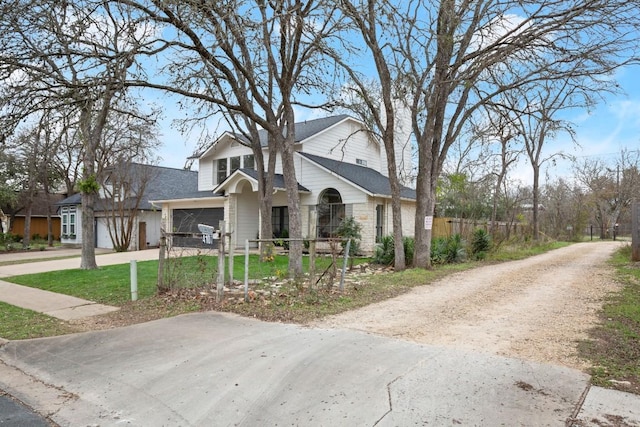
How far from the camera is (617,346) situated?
17.6 ft

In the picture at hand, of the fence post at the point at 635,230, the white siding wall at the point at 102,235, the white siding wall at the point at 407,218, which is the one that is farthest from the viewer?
the white siding wall at the point at 102,235

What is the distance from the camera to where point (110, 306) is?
8906 millimetres

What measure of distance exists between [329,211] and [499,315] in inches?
516

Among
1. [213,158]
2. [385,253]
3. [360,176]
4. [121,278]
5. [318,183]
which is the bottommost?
[121,278]

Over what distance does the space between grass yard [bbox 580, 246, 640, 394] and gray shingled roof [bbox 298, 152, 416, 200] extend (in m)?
11.2

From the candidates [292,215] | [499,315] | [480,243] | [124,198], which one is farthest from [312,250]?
[124,198]

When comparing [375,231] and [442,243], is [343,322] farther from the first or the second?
[375,231]

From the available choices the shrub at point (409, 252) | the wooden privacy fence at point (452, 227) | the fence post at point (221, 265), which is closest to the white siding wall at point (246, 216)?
the wooden privacy fence at point (452, 227)

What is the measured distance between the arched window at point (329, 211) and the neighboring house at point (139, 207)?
9.34 meters

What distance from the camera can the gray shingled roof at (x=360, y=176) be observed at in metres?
19.0

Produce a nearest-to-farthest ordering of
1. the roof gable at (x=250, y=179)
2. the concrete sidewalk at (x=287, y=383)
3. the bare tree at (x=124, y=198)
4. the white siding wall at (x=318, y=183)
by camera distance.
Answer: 1. the concrete sidewalk at (x=287, y=383)
2. the white siding wall at (x=318, y=183)
3. the roof gable at (x=250, y=179)
4. the bare tree at (x=124, y=198)

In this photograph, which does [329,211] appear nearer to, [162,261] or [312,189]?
[312,189]

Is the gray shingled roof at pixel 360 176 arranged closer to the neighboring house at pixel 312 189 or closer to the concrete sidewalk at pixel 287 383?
the neighboring house at pixel 312 189

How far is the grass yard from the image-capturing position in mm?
4339
